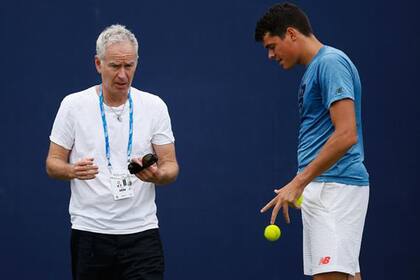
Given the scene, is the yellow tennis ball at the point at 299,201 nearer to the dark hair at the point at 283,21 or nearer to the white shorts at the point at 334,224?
the white shorts at the point at 334,224

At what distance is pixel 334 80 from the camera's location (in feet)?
13.4

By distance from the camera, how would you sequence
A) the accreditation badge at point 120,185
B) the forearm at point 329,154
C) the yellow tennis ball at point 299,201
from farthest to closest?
the accreditation badge at point 120,185 < the yellow tennis ball at point 299,201 < the forearm at point 329,154

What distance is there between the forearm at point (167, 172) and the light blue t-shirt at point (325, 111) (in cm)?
62

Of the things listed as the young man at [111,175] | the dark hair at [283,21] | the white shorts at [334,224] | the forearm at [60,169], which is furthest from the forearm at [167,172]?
the dark hair at [283,21]

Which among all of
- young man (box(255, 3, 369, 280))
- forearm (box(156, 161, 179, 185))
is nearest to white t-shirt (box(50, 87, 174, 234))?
forearm (box(156, 161, 179, 185))

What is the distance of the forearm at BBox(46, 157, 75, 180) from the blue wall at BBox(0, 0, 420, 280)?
1708mm

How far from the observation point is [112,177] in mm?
4375

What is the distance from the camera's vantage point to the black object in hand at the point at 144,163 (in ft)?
13.7

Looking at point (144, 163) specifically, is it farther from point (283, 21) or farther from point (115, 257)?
point (283, 21)

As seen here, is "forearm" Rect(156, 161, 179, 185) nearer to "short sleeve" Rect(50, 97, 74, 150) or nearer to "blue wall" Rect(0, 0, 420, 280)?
"short sleeve" Rect(50, 97, 74, 150)

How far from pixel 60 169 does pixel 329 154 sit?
127cm

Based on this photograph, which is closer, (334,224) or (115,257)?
(334,224)

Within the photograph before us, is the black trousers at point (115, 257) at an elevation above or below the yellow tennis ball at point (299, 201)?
below

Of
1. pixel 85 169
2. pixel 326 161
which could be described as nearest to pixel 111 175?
pixel 85 169
